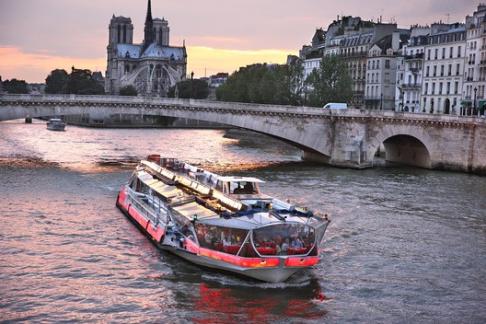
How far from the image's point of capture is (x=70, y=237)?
2741 centimetres

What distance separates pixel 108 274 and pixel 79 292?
1.82m

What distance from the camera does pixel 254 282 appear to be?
22.5 meters

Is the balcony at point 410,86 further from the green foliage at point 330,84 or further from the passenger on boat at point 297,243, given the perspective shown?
the passenger on boat at point 297,243

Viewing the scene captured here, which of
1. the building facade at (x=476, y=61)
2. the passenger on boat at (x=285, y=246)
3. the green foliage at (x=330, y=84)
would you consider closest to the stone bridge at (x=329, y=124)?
the building facade at (x=476, y=61)

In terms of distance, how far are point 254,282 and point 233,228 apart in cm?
171

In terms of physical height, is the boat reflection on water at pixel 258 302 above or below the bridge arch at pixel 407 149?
below

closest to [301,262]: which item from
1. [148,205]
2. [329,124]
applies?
[148,205]

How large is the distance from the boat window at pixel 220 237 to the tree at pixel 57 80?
152 m

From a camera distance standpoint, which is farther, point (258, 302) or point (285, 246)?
point (285, 246)

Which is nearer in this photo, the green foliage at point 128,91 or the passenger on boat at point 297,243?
the passenger on boat at point 297,243

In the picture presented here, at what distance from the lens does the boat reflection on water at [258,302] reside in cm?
1982

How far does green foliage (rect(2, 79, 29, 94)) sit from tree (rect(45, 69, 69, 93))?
358 inches

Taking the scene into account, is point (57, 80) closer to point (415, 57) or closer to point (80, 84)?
point (80, 84)

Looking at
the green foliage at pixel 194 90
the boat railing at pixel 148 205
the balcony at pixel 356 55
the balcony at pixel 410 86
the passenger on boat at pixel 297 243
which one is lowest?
the boat railing at pixel 148 205
